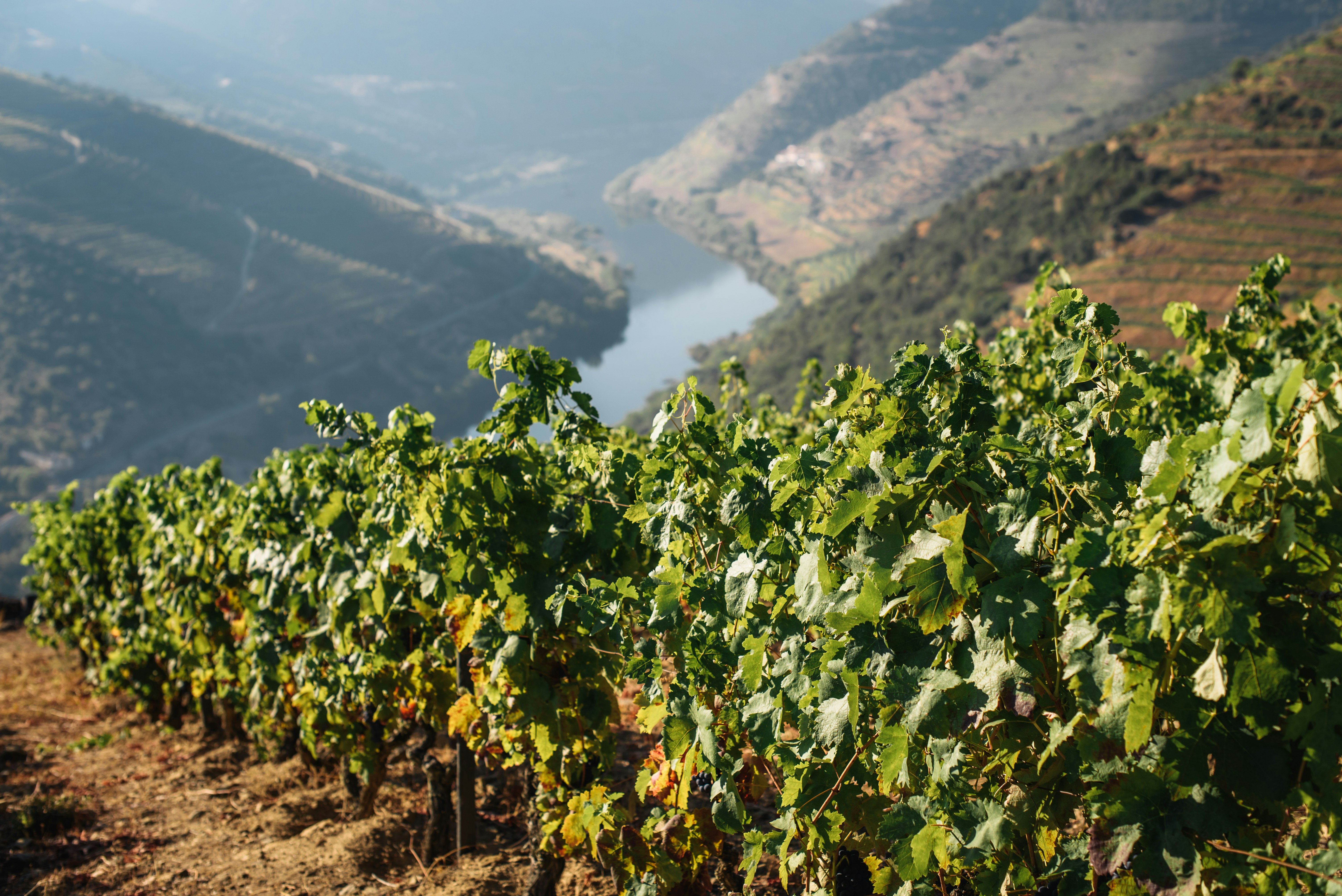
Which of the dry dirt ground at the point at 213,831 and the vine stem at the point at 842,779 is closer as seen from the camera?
the vine stem at the point at 842,779

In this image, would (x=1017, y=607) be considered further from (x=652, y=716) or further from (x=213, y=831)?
(x=213, y=831)

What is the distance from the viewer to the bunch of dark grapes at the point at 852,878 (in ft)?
7.05

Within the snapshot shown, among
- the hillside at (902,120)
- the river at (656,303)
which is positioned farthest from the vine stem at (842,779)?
the hillside at (902,120)

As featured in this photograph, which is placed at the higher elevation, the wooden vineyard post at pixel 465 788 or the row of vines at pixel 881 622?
the row of vines at pixel 881 622

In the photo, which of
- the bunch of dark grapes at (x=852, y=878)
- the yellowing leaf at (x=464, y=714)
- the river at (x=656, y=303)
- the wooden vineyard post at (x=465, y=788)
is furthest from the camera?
the river at (x=656, y=303)

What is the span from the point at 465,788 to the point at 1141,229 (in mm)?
47214

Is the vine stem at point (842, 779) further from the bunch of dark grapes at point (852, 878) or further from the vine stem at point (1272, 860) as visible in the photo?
the vine stem at point (1272, 860)

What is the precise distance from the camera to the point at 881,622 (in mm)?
1654

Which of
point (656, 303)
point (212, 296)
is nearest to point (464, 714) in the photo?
point (212, 296)

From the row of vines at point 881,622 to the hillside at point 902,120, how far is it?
72642 millimetres

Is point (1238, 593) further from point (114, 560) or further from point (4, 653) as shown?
point (4, 653)

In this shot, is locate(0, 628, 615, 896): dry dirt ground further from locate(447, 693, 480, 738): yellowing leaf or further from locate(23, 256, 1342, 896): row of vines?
locate(447, 693, 480, 738): yellowing leaf

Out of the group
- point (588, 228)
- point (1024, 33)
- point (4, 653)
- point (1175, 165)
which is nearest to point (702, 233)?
point (588, 228)

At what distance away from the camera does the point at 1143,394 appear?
1766mm
